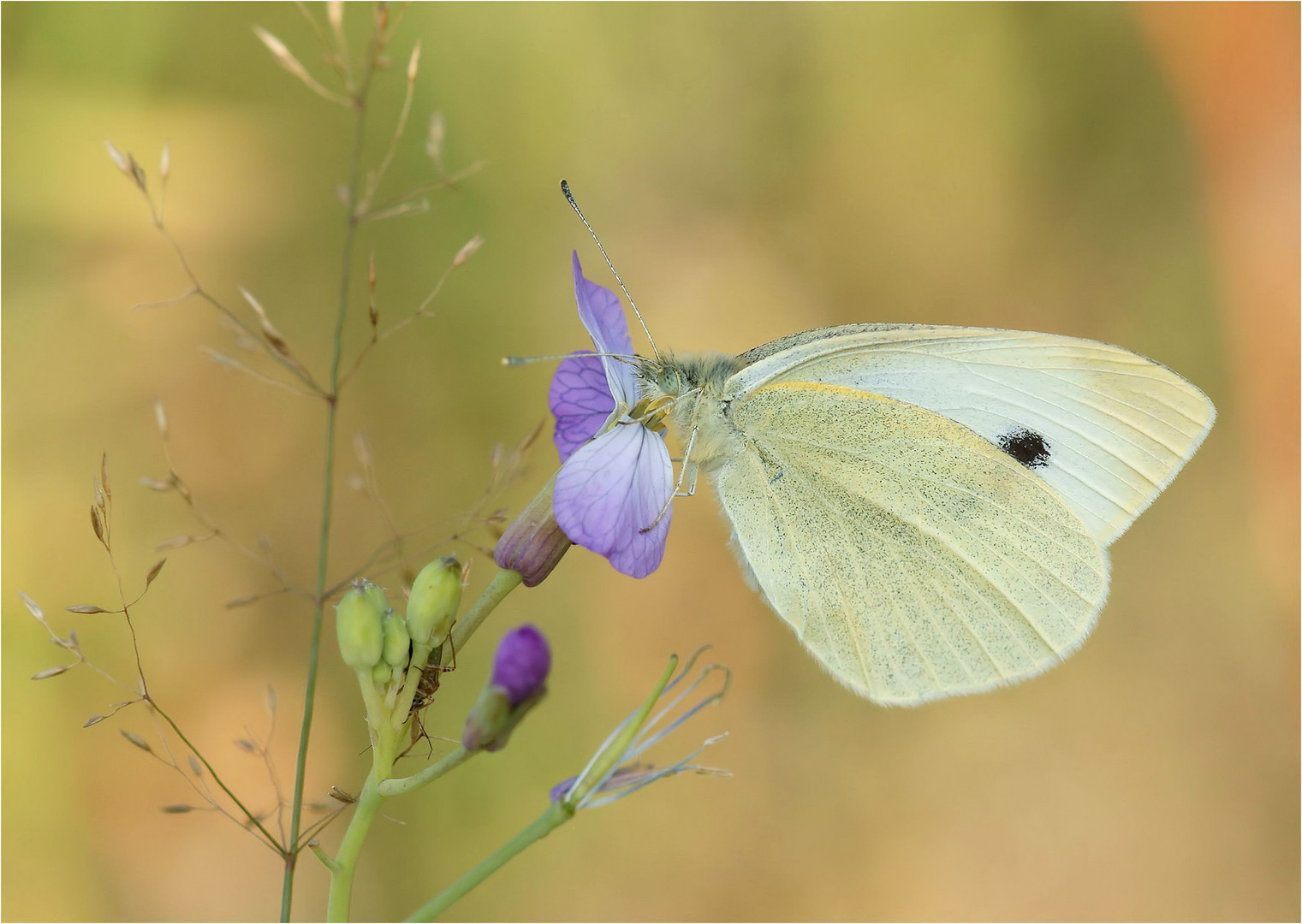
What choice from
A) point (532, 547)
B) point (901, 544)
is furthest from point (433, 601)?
point (901, 544)

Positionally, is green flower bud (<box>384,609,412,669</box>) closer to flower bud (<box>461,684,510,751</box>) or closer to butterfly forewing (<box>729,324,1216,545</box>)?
flower bud (<box>461,684,510,751</box>)

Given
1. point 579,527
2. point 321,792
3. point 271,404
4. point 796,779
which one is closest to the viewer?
point 579,527

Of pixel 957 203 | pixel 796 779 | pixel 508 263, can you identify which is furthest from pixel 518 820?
pixel 957 203

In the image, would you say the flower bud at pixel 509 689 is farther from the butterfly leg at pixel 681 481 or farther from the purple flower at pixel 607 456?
the butterfly leg at pixel 681 481

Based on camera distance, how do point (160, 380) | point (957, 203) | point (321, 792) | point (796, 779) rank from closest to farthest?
point (321, 792), point (160, 380), point (796, 779), point (957, 203)

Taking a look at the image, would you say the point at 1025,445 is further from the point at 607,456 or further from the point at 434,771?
the point at 434,771

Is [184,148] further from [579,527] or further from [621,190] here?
[579,527]
